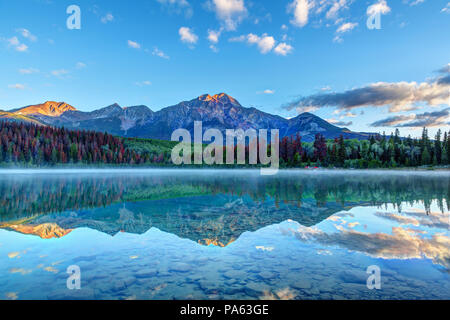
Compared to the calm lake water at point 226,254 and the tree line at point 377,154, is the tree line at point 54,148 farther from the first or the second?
the calm lake water at point 226,254

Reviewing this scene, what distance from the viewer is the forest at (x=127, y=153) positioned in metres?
151

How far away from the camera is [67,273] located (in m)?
8.82

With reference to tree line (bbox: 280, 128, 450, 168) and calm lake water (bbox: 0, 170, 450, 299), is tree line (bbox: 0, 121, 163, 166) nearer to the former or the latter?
tree line (bbox: 280, 128, 450, 168)

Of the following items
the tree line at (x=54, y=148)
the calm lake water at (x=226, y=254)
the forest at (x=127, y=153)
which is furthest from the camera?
the forest at (x=127, y=153)

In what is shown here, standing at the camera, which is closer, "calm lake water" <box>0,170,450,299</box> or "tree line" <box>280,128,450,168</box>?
"calm lake water" <box>0,170,450,299</box>

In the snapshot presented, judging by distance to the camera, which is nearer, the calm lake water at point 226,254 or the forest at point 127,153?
the calm lake water at point 226,254

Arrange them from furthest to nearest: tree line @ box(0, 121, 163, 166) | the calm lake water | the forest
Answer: the forest, tree line @ box(0, 121, 163, 166), the calm lake water

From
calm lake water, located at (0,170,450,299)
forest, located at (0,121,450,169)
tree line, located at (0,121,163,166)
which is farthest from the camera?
forest, located at (0,121,450,169)

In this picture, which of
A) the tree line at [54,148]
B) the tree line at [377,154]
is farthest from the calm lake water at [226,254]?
the tree line at [377,154]

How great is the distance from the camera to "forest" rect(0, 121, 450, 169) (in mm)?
150750

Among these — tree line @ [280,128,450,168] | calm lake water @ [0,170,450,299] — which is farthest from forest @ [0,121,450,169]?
calm lake water @ [0,170,450,299]
